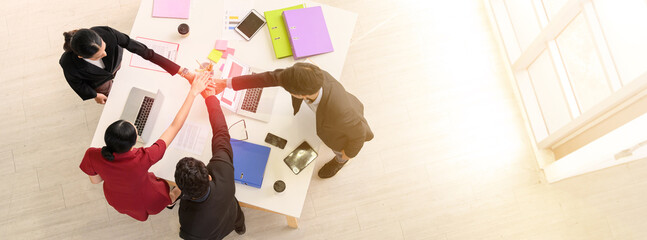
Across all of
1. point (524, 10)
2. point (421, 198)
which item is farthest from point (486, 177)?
point (524, 10)

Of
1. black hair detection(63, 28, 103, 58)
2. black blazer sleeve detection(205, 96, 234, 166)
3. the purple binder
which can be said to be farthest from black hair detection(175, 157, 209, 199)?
the purple binder

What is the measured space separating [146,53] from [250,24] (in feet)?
2.31

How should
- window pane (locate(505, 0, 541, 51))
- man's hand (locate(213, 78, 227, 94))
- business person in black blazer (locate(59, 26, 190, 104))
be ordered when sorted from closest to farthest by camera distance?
1. business person in black blazer (locate(59, 26, 190, 104))
2. man's hand (locate(213, 78, 227, 94))
3. window pane (locate(505, 0, 541, 51))

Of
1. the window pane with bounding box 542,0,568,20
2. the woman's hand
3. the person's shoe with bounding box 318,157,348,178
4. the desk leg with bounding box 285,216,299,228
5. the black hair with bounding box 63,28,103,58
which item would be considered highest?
the black hair with bounding box 63,28,103,58

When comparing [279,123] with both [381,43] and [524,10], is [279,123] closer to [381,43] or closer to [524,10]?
[381,43]

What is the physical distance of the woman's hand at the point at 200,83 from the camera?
2.59 m

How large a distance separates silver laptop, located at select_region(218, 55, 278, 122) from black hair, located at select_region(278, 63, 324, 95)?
0.52 metres

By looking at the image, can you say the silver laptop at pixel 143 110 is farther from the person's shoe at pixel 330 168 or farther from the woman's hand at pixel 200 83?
the person's shoe at pixel 330 168

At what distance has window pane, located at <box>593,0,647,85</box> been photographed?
259cm

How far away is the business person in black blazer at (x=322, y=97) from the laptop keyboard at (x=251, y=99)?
152 mm

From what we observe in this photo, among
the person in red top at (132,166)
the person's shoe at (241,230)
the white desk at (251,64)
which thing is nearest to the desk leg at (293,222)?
the person's shoe at (241,230)

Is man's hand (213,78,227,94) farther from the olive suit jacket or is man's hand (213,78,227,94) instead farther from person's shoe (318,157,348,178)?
person's shoe (318,157,348,178)

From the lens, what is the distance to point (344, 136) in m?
2.64

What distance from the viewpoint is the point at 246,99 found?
2758mm
